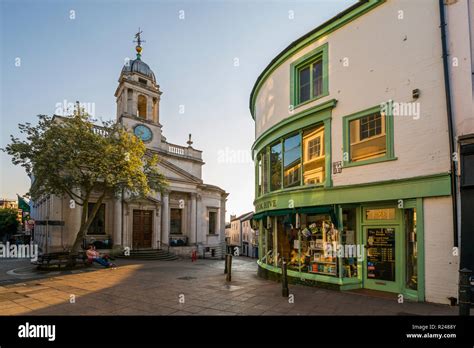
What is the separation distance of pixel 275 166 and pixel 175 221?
20551 millimetres

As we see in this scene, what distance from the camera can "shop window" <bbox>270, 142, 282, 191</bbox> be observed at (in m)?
13.1

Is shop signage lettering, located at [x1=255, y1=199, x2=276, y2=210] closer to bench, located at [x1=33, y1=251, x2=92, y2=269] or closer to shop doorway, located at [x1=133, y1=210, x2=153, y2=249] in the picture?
bench, located at [x1=33, y1=251, x2=92, y2=269]

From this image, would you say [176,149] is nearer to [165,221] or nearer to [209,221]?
[165,221]

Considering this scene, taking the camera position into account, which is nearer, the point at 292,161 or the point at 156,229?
the point at 292,161

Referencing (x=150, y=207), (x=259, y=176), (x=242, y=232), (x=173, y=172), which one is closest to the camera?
(x=259, y=176)

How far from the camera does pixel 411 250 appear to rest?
8.83m

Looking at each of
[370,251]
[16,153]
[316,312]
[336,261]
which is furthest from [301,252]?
[16,153]

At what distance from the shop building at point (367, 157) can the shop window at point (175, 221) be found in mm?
19593

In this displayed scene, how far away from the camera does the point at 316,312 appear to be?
735 cm

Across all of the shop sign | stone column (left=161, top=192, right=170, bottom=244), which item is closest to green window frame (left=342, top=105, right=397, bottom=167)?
the shop sign

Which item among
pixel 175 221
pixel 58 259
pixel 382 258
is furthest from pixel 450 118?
pixel 175 221

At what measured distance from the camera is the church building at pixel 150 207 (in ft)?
80.9

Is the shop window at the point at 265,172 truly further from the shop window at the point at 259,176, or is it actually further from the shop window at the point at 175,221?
the shop window at the point at 175,221

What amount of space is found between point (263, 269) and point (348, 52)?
9629 millimetres
